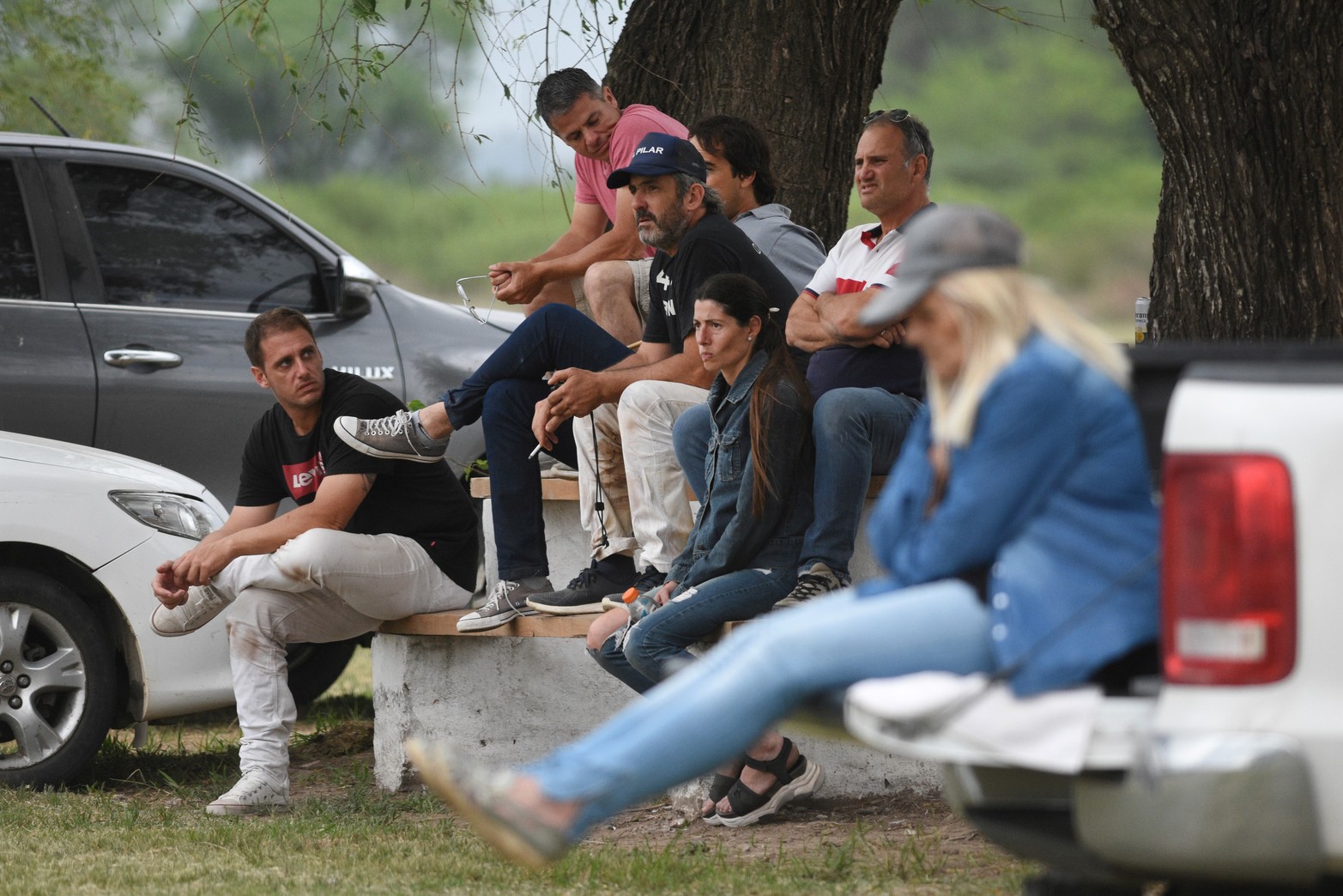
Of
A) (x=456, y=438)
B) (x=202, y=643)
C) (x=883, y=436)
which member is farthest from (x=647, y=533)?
(x=456, y=438)

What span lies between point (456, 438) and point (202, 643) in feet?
6.10

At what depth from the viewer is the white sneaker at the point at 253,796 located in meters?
5.53

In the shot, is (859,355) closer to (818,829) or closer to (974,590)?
(818,829)

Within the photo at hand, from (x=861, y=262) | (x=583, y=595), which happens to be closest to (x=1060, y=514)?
(x=861, y=262)

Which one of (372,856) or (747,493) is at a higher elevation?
(747,493)

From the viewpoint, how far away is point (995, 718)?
2.70 m

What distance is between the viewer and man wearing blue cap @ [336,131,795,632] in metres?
5.48

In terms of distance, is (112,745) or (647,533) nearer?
(647,533)

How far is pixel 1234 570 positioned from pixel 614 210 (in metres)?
4.58

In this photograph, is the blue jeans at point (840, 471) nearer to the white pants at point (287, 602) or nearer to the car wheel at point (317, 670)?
the white pants at point (287, 602)

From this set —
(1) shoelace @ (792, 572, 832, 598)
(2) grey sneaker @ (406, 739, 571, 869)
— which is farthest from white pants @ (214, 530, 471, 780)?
(2) grey sneaker @ (406, 739, 571, 869)

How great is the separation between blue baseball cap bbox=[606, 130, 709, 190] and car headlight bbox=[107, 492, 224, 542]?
2.08m

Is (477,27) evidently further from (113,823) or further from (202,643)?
(113,823)

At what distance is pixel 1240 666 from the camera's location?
254cm
